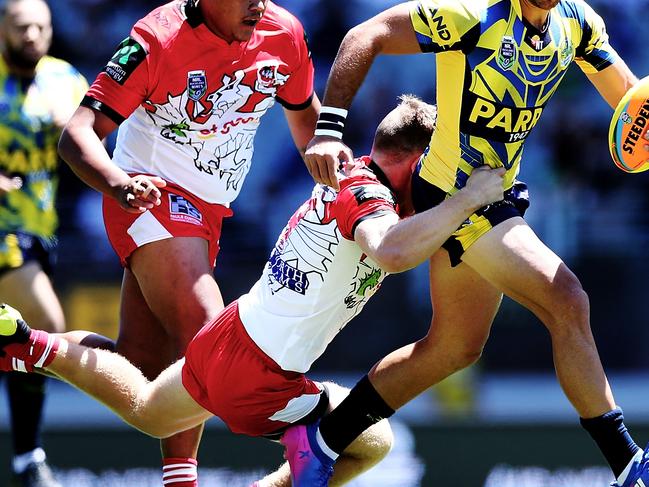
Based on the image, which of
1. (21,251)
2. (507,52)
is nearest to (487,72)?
(507,52)

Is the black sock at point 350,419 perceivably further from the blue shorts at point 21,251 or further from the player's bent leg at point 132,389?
the blue shorts at point 21,251

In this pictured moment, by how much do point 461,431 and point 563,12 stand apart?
158 inches

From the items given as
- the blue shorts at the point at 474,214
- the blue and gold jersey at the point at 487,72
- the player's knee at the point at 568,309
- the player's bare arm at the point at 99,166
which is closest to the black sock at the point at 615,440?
the player's knee at the point at 568,309

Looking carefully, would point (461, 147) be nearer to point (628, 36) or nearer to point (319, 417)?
point (319, 417)

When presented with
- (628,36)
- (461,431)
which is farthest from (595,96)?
(461,431)

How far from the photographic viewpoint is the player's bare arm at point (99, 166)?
4.24 m

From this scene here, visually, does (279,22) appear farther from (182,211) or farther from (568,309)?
(568,309)

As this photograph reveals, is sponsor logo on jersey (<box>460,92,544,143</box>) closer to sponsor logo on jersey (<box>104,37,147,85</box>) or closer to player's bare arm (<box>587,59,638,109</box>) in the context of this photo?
player's bare arm (<box>587,59,638,109</box>)

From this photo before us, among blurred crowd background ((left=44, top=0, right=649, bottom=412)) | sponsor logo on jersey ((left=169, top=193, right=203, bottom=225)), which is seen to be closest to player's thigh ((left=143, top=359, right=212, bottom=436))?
sponsor logo on jersey ((left=169, top=193, right=203, bottom=225))

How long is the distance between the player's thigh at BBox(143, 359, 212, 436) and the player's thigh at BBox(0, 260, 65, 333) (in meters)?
1.53

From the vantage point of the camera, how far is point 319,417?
4383mm

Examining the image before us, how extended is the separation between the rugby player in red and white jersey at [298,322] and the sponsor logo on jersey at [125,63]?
2.86 ft

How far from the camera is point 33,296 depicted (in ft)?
19.2

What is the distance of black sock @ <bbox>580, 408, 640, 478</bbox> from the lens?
3887mm
